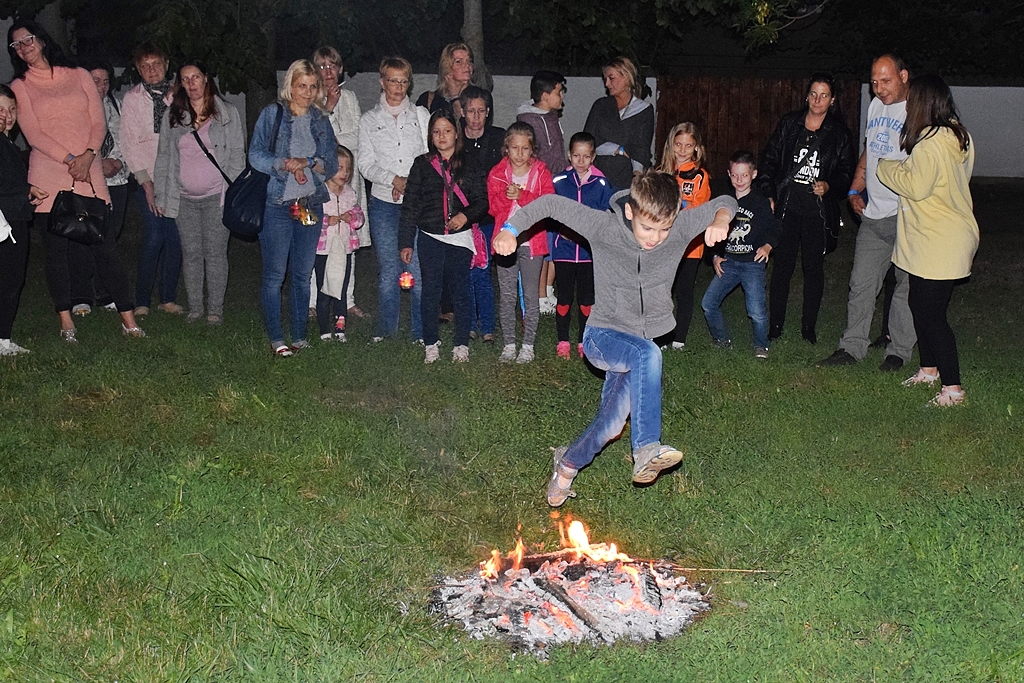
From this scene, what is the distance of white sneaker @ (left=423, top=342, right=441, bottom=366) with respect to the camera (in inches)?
341

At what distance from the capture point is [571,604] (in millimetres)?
4922

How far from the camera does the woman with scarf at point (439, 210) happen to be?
8477 millimetres

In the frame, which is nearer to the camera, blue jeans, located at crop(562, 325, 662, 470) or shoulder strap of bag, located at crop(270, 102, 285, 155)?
blue jeans, located at crop(562, 325, 662, 470)

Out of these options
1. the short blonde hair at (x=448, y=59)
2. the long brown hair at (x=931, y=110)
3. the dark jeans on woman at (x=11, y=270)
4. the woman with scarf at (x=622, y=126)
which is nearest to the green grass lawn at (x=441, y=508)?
the dark jeans on woman at (x=11, y=270)

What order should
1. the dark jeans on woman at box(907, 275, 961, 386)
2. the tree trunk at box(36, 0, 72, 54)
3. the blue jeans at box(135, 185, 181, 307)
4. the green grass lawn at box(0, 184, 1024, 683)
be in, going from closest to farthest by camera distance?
the green grass lawn at box(0, 184, 1024, 683)
the dark jeans on woman at box(907, 275, 961, 386)
the blue jeans at box(135, 185, 181, 307)
the tree trunk at box(36, 0, 72, 54)

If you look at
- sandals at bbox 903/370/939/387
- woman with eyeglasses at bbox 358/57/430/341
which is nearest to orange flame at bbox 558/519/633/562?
sandals at bbox 903/370/939/387

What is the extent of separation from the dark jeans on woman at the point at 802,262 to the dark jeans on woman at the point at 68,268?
5390 mm

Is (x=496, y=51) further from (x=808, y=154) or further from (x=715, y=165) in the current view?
(x=808, y=154)

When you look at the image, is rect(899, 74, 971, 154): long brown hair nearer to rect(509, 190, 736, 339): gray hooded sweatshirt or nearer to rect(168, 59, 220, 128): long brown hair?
rect(509, 190, 736, 339): gray hooded sweatshirt

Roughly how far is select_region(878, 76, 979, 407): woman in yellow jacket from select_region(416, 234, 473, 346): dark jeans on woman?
3.17 metres

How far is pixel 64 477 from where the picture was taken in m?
6.42

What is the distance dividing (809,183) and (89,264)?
6.14 m

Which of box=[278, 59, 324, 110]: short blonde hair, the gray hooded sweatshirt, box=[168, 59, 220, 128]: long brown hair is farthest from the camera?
box=[168, 59, 220, 128]: long brown hair

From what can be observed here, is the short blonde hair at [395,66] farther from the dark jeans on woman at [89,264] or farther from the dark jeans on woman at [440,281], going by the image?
the dark jeans on woman at [89,264]
